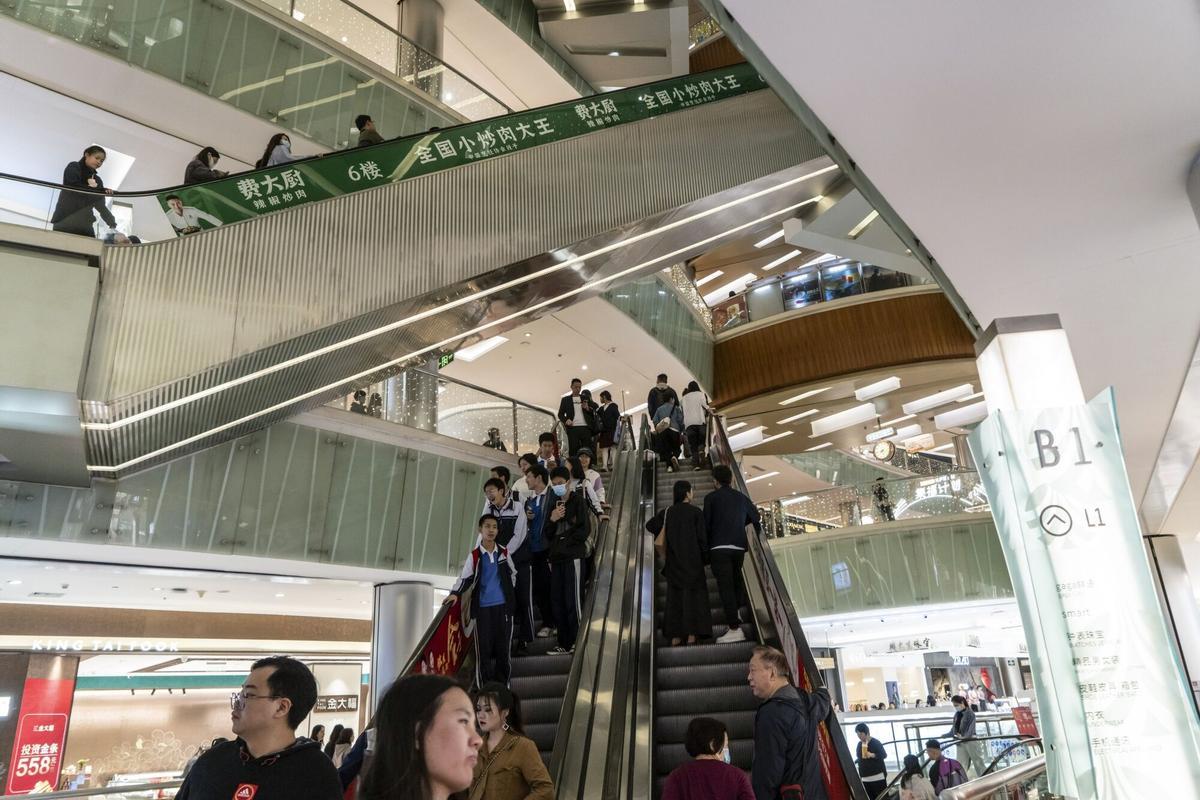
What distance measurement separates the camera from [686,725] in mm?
5293

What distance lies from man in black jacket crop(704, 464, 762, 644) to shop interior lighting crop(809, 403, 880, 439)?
1444 centimetres

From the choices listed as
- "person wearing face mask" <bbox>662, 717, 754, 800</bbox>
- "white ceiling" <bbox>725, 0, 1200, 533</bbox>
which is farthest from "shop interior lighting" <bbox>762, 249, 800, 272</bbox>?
"person wearing face mask" <bbox>662, 717, 754, 800</bbox>

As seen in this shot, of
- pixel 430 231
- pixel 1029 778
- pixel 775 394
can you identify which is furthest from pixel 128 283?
pixel 775 394

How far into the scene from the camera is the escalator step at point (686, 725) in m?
5.20

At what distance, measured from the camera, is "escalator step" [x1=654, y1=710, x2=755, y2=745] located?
5195 mm

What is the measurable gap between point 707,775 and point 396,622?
792 centimetres

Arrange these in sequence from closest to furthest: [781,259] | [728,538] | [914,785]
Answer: [914,785], [728,538], [781,259]

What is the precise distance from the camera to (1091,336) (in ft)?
16.9

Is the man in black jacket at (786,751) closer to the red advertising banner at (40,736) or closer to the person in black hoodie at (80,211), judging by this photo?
the person in black hoodie at (80,211)

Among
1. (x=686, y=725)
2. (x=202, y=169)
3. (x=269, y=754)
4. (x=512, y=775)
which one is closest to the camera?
(x=269, y=754)

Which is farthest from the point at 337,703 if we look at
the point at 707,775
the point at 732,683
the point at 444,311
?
the point at 707,775

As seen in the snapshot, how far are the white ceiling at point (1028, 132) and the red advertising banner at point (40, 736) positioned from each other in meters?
11.3

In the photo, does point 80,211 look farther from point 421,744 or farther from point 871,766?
point 871,766

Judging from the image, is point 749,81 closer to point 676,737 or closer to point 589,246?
point 589,246
